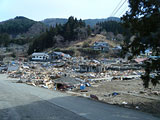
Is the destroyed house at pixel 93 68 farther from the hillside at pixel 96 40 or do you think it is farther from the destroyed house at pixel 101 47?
A: the hillside at pixel 96 40

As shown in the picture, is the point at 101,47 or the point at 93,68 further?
the point at 101,47

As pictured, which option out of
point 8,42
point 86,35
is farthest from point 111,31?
point 8,42

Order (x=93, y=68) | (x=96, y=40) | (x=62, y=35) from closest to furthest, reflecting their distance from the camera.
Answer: (x=93, y=68), (x=96, y=40), (x=62, y=35)

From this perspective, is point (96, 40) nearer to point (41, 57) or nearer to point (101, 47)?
point (101, 47)

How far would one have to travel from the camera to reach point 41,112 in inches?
310

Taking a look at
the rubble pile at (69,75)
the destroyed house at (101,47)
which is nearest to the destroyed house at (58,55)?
the destroyed house at (101,47)

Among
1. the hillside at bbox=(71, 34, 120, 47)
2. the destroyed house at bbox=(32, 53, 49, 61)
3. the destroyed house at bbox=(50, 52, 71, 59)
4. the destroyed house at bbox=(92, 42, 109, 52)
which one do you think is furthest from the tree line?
the destroyed house at bbox=(50, 52, 71, 59)

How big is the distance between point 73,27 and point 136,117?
94283 millimetres

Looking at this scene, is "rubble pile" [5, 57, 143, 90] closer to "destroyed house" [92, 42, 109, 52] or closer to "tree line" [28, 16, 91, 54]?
"destroyed house" [92, 42, 109, 52]

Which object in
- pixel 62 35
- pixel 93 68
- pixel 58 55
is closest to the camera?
pixel 93 68

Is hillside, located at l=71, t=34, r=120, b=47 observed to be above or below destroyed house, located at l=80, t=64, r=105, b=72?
above

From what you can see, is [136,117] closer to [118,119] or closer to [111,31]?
[118,119]

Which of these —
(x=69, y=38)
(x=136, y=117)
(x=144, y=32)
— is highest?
(x=69, y=38)

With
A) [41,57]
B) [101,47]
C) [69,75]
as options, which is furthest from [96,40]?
[69,75]
